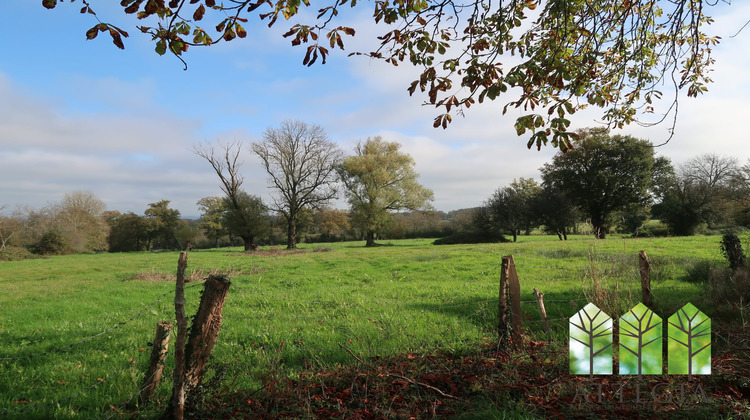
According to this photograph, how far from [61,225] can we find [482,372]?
57.5 m

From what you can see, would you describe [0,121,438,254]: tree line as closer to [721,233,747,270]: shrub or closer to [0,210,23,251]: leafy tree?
[0,210,23,251]: leafy tree

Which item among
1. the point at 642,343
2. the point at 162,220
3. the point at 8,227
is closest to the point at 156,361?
the point at 642,343

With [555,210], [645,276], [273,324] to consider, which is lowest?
[273,324]

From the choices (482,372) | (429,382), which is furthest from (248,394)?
(482,372)

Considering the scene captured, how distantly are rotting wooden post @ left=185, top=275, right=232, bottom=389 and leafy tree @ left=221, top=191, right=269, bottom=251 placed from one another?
115ft

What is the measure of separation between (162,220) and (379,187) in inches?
1419

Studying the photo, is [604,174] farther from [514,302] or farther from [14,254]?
[14,254]

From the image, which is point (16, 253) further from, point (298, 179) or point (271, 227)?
point (298, 179)

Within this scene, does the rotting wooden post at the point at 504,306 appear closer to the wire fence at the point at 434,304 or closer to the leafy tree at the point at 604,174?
the wire fence at the point at 434,304

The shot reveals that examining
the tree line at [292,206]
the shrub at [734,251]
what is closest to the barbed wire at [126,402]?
the shrub at [734,251]

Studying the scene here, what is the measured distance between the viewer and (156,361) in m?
3.94

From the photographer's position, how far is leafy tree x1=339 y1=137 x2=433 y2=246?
4016 cm

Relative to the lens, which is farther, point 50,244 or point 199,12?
point 50,244

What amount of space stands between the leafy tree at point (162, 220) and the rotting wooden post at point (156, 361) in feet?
190
